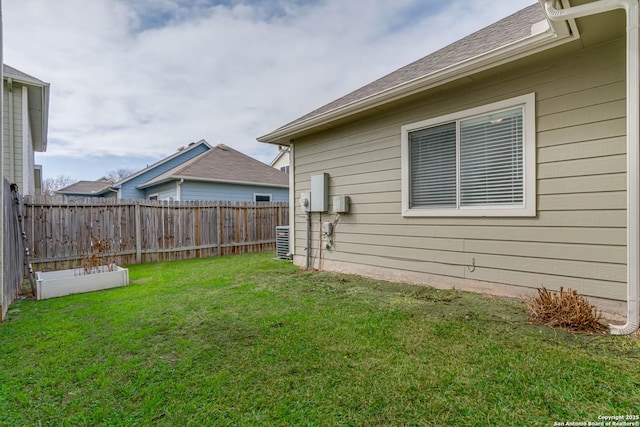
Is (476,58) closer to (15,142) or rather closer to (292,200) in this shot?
(292,200)

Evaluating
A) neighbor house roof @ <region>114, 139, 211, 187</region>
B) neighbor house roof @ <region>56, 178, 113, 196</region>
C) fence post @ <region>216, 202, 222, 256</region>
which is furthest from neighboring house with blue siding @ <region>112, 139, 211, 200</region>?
neighbor house roof @ <region>56, 178, 113, 196</region>

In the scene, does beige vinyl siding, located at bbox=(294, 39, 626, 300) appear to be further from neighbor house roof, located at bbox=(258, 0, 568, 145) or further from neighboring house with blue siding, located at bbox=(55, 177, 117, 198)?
neighboring house with blue siding, located at bbox=(55, 177, 117, 198)

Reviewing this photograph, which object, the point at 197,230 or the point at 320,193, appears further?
the point at 197,230

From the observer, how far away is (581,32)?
9.05 ft

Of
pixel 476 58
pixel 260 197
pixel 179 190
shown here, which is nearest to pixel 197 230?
pixel 179 190

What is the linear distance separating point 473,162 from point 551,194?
0.91 m

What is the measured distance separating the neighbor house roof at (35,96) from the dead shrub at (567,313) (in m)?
9.76

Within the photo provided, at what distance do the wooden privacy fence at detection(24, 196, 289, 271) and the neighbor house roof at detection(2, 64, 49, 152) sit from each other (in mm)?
2708

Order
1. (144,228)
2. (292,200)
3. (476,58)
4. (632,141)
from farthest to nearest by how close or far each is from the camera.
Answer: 1. (144,228)
2. (292,200)
3. (476,58)
4. (632,141)

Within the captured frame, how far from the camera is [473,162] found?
3805 mm

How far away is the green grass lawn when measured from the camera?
5.22 ft

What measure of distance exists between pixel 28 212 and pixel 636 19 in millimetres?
8852

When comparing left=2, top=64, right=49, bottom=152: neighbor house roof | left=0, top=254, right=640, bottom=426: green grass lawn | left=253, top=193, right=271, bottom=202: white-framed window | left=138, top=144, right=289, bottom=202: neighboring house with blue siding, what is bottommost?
left=0, top=254, right=640, bottom=426: green grass lawn

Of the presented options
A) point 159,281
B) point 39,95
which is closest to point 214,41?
point 39,95
